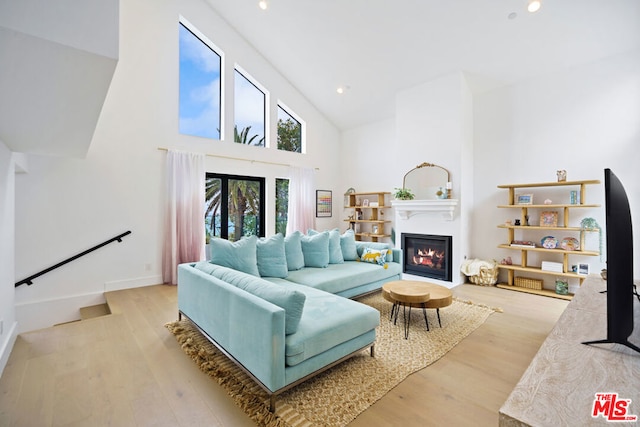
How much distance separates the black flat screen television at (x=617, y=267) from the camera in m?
1.15

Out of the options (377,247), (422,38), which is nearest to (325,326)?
(377,247)

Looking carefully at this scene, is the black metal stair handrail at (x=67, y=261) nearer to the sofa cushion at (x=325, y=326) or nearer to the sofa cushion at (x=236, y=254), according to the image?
the sofa cushion at (x=236, y=254)

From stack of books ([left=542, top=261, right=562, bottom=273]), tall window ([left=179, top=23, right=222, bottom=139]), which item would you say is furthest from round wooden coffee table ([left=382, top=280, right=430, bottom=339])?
tall window ([left=179, top=23, right=222, bottom=139])

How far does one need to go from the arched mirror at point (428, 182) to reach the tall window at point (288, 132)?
2.68 metres

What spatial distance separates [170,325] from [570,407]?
3.29 metres

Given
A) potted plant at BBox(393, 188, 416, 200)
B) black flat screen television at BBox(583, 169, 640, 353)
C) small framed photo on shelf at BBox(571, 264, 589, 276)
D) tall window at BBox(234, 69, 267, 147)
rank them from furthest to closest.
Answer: tall window at BBox(234, 69, 267, 147), potted plant at BBox(393, 188, 416, 200), small framed photo on shelf at BBox(571, 264, 589, 276), black flat screen television at BBox(583, 169, 640, 353)

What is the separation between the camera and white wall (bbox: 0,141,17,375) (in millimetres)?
2525

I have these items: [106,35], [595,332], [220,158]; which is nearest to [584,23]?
[595,332]

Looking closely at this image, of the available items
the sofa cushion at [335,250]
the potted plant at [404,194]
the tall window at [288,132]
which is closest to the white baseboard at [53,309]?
the sofa cushion at [335,250]

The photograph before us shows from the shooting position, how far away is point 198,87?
525 centimetres

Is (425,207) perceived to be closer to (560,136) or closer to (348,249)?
(348,249)

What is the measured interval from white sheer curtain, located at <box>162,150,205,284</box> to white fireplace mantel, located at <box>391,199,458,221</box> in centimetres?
354

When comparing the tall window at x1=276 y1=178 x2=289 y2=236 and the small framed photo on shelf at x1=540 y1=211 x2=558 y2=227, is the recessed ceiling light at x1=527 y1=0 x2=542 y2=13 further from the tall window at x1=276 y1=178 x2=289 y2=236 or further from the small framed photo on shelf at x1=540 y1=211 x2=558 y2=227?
the tall window at x1=276 y1=178 x2=289 y2=236

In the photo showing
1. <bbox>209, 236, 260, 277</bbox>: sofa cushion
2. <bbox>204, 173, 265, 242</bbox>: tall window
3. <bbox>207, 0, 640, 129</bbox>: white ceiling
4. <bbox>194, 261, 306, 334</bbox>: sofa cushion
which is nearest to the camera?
<bbox>194, 261, 306, 334</bbox>: sofa cushion
